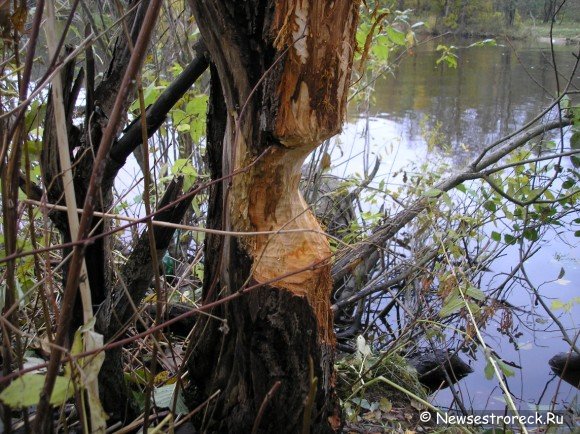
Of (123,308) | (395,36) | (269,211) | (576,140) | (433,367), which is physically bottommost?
(433,367)

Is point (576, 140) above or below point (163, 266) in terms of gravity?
above

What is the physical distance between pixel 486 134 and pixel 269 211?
12.9 ft

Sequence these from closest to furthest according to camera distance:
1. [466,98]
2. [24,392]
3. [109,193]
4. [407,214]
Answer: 1. [24,392]
2. [109,193]
3. [407,214]
4. [466,98]

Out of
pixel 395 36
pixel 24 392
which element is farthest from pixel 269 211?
pixel 395 36

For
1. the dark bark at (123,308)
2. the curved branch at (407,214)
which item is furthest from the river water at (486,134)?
the dark bark at (123,308)

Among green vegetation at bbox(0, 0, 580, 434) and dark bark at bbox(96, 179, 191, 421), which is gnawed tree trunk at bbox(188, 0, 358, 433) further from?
dark bark at bbox(96, 179, 191, 421)

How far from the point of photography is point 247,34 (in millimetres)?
990

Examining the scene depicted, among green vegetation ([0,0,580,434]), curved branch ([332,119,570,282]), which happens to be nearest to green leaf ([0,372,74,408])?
green vegetation ([0,0,580,434])

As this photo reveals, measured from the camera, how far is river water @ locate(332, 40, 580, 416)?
7.71 feet

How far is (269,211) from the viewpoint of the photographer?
1.13 metres

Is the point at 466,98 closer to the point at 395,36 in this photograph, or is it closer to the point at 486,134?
the point at 486,134

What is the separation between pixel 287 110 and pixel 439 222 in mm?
2015

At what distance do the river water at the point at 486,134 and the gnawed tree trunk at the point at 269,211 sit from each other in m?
0.70

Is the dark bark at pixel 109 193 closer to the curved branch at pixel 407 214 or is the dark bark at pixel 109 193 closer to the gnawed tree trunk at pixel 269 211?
the gnawed tree trunk at pixel 269 211
